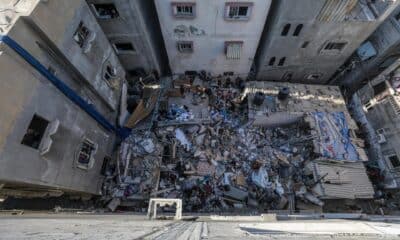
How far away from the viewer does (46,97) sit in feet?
26.6

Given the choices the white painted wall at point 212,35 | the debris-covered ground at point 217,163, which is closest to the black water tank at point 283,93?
the debris-covered ground at point 217,163

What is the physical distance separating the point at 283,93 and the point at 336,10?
575 centimetres

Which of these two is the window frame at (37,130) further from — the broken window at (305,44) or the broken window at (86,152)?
the broken window at (305,44)

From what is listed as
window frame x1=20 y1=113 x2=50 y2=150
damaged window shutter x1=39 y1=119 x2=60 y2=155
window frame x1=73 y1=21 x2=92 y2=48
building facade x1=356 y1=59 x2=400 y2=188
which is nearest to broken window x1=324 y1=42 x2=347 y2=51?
building facade x1=356 y1=59 x2=400 y2=188

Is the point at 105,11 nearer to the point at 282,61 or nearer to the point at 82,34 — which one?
the point at 82,34

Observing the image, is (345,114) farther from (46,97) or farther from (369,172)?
(46,97)

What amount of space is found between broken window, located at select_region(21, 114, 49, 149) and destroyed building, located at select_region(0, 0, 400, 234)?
54 millimetres

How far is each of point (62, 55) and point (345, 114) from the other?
702 inches

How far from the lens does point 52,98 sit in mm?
8445

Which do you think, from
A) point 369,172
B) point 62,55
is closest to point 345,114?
point 369,172

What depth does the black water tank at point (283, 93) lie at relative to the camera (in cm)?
1477

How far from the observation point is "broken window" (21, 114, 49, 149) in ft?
25.5

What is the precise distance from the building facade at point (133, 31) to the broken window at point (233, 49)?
558cm

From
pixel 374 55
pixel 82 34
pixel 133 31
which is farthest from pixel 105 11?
pixel 374 55
